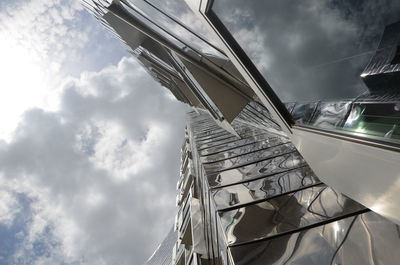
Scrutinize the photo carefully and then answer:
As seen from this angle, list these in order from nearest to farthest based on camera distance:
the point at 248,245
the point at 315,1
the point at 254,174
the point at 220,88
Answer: the point at 315,1 < the point at 248,245 < the point at 254,174 < the point at 220,88

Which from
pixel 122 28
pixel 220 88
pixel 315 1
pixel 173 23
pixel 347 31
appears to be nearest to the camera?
pixel 347 31

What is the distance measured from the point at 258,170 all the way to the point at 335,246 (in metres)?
2.73

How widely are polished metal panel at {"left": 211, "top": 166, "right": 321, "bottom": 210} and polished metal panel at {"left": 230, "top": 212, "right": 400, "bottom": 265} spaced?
1.06 metres

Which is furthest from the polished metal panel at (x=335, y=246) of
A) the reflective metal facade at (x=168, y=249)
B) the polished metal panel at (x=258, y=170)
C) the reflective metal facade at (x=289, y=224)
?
the reflective metal facade at (x=168, y=249)

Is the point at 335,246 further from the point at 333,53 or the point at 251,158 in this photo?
the point at 251,158

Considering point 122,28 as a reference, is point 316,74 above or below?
below

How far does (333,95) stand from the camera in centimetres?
243

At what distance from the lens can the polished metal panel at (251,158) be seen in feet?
18.4

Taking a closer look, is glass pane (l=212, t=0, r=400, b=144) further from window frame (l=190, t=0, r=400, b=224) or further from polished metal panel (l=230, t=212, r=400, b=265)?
polished metal panel (l=230, t=212, r=400, b=265)

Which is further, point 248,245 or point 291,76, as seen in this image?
point 291,76

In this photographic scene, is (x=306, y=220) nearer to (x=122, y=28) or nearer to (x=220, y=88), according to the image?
(x=220, y=88)

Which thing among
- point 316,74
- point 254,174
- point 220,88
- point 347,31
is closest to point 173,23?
point 220,88

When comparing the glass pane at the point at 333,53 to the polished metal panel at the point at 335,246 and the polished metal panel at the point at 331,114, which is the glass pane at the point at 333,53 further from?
the polished metal panel at the point at 335,246

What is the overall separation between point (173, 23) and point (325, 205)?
4505 millimetres
